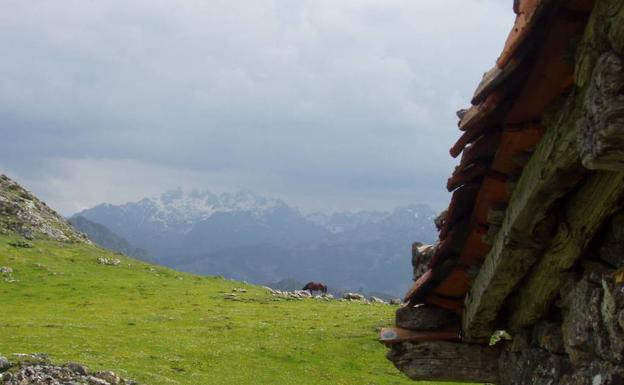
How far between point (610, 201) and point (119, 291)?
47.9 meters

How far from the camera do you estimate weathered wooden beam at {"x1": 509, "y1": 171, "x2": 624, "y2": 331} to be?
5742mm

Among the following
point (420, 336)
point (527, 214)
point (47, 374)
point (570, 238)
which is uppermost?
point (527, 214)

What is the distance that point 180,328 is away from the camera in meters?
35.7

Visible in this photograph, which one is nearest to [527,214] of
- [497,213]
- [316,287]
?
[497,213]

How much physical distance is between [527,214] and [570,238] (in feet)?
1.58

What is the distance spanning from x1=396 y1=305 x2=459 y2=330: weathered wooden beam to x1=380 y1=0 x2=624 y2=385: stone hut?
0.59 m

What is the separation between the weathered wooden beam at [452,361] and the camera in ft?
31.0

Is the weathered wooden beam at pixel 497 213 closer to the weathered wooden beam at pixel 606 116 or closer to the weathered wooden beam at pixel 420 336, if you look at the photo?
the weathered wooden beam at pixel 606 116

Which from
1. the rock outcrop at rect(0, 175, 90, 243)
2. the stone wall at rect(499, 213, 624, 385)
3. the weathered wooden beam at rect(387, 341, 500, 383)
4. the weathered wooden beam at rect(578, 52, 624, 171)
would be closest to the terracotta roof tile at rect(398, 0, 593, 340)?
the weathered wooden beam at rect(578, 52, 624, 171)

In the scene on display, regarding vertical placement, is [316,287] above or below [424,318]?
above

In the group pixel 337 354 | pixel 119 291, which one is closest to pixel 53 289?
pixel 119 291

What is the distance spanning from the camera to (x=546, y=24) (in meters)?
5.20

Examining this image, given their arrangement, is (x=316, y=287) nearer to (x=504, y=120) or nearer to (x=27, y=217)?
(x=27, y=217)

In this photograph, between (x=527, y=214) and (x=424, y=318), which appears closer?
(x=527, y=214)
